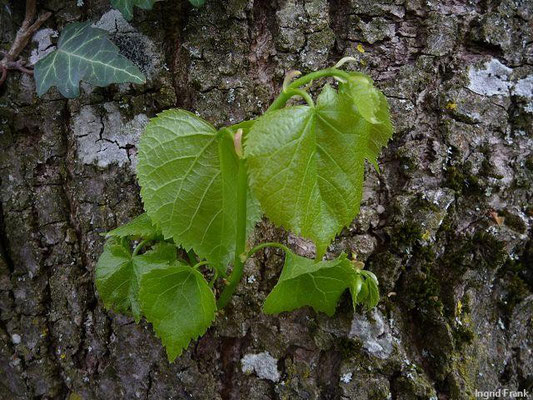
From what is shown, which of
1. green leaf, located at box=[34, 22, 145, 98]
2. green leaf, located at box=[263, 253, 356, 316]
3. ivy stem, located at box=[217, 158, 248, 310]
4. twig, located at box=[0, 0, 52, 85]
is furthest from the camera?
twig, located at box=[0, 0, 52, 85]

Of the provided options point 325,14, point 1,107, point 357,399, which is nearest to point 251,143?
point 325,14

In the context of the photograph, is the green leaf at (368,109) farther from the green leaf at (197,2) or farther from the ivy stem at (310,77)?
the green leaf at (197,2)

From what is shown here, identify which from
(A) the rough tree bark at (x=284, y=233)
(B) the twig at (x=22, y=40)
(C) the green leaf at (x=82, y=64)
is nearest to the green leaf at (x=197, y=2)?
(A) the rough tree bark at (x=284, y=233)

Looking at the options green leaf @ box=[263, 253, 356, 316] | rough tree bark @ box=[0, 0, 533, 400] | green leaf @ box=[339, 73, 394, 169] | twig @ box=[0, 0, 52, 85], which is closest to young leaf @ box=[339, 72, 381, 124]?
green leaf @ box=[339, 73, 394, 169]

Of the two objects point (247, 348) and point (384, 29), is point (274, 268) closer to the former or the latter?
point (247, 348)

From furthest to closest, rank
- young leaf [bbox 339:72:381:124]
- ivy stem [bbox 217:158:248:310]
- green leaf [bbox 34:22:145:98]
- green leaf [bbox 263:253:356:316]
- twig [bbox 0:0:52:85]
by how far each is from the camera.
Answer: twig [bbox 0:0:52:85] < green leaf [bbox 34:22:145:98] < green leaf [bbox 263:253:356:316] < ivy stem [bbox 217:158:248:310] < young leaf [bbox 339:72:381:124]

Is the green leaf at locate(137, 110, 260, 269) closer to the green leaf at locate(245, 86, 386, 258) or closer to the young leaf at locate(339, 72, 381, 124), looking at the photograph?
the green leaf at locate(245, 86, 386, 258)

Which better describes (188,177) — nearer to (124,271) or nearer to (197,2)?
(124,271)
